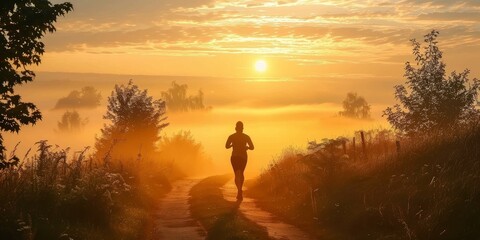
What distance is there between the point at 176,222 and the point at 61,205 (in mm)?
4592

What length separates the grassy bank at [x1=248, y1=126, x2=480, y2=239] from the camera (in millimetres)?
13094

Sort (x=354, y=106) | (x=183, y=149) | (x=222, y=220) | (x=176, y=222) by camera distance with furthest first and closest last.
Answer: (x=354, y=106) < (x=183, y=149) < (x=176, y=222) < (x=222, y=220)

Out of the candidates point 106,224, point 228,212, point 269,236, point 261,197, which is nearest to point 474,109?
point 261,197

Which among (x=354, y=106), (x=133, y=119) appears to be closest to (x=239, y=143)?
(x=133, y=119)

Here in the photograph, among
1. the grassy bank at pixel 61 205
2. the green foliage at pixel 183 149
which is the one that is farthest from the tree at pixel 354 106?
the grassy bank at pixel 61 205

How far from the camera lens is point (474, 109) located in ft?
120

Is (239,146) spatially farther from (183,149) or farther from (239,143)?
(183,149)

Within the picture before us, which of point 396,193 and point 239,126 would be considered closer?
point 396,193

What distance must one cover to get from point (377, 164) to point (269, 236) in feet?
21.4

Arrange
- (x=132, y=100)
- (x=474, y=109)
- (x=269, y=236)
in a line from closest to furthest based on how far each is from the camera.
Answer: (x=269, y=236) → (x=474, y=109) → (x=132, y=100)

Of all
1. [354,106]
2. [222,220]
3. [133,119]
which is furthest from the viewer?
[354,106]

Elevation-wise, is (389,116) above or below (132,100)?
below

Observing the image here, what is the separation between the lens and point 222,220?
56.0ft

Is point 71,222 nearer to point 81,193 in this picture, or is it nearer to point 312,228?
point 81,193
